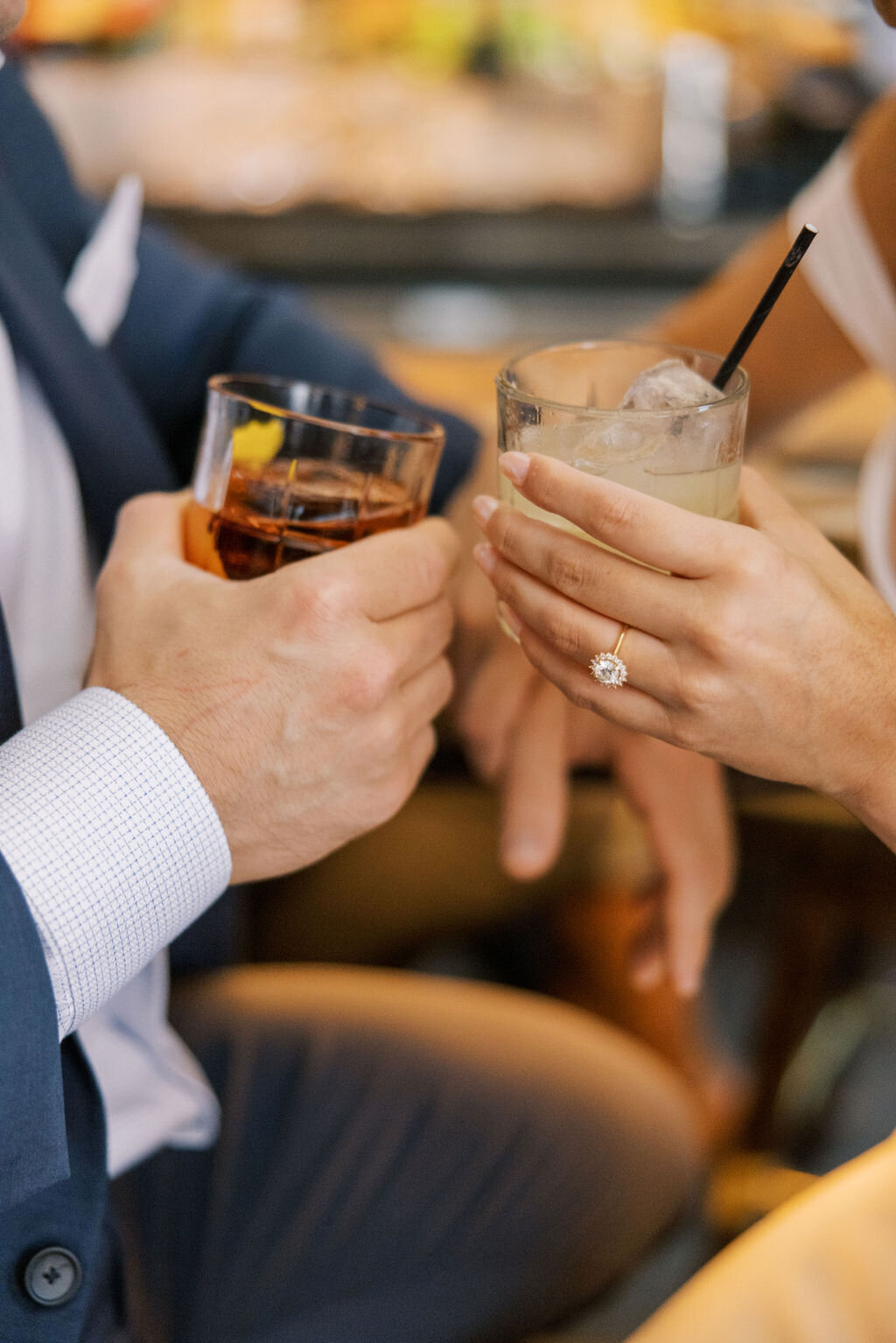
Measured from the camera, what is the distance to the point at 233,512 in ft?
2.41

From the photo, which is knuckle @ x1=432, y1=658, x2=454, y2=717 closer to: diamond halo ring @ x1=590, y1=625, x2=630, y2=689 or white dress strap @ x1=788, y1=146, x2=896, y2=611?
diamond halo ring @ x1=590, y1=625, x2=630, y2=689

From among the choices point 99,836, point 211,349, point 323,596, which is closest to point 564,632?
point 323,596

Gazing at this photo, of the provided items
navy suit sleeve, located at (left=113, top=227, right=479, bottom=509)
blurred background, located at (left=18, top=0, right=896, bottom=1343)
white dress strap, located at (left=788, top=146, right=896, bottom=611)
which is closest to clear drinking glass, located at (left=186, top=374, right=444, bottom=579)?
navy suit sleeve, located at (left=113, top=227, right=479, bottom=509)

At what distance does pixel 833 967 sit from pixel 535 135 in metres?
2.12

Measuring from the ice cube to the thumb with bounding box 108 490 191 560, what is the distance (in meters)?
0.30

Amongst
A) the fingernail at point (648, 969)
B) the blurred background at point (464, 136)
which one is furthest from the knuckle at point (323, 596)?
the blurred background at point (464, 136)

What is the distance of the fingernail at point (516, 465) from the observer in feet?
1.98

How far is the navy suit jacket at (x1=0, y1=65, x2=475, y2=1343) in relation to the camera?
601 mm

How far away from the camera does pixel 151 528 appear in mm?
762

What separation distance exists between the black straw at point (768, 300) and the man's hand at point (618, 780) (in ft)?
1.14

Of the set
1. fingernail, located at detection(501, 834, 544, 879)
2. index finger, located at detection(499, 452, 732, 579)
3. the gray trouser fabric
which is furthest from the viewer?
fingernail, located at detection(501, 834, 544, 879)

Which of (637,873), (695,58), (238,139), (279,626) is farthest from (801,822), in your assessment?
(238,139)

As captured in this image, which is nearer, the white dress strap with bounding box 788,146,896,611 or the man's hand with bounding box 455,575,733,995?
the man's hand with bounding box 455,575,733,995

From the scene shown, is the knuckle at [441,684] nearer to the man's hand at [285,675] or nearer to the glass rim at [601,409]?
the man's hand at [285,675]
